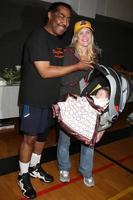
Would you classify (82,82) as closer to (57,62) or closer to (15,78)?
(57,62)

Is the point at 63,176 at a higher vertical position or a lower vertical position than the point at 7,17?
lower

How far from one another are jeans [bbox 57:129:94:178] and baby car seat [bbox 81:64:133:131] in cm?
39

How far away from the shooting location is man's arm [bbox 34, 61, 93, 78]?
5.52ft

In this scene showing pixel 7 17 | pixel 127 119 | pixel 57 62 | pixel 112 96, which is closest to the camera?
pixel 112 96

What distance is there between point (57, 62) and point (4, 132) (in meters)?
1.52

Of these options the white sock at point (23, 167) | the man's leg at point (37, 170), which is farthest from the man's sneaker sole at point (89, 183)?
the white sock at point (23, 167)

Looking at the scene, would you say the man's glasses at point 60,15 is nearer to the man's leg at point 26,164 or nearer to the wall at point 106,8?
the wall at point 106,8

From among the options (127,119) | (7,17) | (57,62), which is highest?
(7,17)

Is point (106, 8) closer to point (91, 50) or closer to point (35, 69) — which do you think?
point (91, 50)

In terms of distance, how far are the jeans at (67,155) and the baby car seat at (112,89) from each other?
386 millimetres

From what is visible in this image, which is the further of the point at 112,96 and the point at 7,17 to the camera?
the point at 7,17

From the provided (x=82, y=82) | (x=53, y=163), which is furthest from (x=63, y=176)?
(x=82, y=82)

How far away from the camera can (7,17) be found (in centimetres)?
296

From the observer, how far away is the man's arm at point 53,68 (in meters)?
1.68
